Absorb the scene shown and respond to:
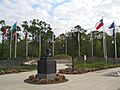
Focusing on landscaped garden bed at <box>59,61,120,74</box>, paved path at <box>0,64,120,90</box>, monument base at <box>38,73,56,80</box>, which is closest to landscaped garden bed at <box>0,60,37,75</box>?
landscaped garden bed at <box>59,61,120,74</box>

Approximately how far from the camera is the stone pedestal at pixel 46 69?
1720 cm

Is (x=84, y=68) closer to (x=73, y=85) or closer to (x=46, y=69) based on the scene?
(x=46, y=69)

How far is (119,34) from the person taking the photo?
74188 millimetres

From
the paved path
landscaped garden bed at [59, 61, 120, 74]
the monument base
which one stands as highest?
the monument base

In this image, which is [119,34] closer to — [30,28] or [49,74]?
[30,28]

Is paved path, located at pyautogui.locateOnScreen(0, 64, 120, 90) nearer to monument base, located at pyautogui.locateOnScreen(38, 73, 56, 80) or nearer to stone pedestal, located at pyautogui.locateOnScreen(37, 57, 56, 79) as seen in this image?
monument base, located at pyautogui.locateOnScreen(38, 73, 56, 80)

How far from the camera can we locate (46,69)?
17.2 meters

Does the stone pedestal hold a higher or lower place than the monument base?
higher

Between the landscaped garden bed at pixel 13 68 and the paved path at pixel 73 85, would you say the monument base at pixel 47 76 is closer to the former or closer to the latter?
the paved path at pixel 73 85

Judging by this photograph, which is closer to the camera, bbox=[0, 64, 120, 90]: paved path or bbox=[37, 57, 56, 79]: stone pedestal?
bbox=[0, 64, 120, 90]: paved path

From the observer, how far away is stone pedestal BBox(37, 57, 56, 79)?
17203 mm

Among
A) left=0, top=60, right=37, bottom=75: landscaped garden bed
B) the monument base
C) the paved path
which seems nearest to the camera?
the paved path

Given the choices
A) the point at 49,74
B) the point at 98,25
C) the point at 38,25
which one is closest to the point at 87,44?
the point at 38,25

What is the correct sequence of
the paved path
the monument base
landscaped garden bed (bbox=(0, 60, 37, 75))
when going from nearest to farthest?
1. the paved path
2. the monument base
3. landscaped garden bed (bbox=(0, 60, 37, 75))
